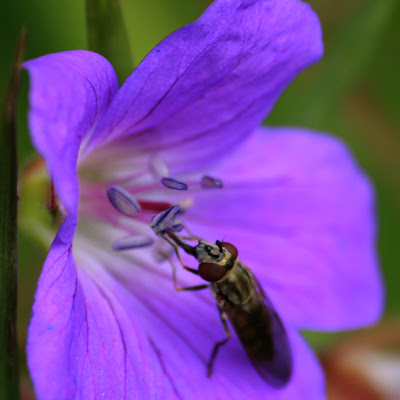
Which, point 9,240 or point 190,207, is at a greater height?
point 9,240

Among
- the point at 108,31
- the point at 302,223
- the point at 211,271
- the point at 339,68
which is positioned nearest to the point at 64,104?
the point at 108,31

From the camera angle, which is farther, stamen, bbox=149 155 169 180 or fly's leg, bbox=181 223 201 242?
stamen, bbox=149 155 169 180

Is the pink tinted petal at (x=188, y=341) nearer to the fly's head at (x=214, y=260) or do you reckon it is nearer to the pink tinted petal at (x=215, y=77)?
the fly's head at (x=214, y=260)

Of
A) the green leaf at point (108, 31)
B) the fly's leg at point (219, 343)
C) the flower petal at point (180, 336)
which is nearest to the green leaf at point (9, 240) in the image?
the flower petal at point (180, 336)

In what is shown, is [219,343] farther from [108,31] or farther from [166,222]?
[108,31]

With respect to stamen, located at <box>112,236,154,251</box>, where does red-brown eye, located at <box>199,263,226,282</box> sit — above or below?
above

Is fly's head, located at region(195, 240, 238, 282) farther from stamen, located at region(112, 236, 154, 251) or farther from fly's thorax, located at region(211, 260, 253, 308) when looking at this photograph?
stamen, located at region(112, 236, 154, 251)

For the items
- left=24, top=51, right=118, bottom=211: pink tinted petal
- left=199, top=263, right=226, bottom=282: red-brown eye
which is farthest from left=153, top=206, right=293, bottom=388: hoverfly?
left=24, top=51, right=118, bottom=211: pink tinted petal

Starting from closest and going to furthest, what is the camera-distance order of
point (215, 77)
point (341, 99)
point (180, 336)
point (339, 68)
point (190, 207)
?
point (215, 77) → point (180, 336) → point (190, 207) → point (339, 68) → point (341, 99)
